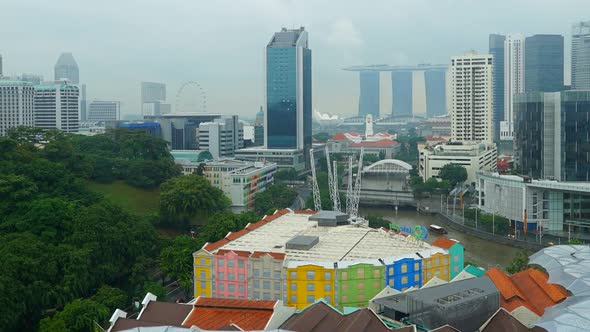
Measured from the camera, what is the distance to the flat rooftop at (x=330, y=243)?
10648 mm

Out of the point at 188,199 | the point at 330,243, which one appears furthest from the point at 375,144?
the point at 330,243

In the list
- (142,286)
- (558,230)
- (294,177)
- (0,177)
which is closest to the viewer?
(142,286)

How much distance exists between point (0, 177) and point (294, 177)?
1615 cm

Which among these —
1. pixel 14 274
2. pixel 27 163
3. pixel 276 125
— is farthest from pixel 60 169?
pixel 276 125

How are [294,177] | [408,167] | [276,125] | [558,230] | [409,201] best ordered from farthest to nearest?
[276,125]
[408,167]
[294,177]
[409,201]
[558,230]

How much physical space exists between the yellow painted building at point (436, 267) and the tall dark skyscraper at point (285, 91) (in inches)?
940

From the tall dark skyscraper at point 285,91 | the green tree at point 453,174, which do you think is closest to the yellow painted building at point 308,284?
the green tree at point 453,174

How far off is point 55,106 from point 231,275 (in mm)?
32126

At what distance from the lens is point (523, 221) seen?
58.5 ft

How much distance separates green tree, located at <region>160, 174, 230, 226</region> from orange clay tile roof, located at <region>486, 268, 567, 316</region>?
9.95m

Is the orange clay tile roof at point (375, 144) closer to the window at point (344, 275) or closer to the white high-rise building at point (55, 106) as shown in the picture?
the white high-rise building at point (55, 106)

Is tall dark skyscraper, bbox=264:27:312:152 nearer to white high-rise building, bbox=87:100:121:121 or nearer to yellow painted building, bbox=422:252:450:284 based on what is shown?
yellow painted building, bbox=422:252:450:284

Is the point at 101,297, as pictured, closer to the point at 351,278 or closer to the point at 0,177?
the point at 351,278

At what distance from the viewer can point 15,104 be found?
123 feet
